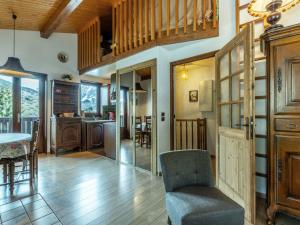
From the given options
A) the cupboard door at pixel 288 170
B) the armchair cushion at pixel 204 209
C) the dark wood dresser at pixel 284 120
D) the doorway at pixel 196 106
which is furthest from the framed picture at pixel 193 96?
the armchair cushion at pixel 204 209

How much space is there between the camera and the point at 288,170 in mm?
1916

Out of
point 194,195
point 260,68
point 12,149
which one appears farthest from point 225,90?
point 12,149

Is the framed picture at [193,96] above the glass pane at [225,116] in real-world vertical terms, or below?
above

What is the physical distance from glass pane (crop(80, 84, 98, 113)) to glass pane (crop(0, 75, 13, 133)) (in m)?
2.00

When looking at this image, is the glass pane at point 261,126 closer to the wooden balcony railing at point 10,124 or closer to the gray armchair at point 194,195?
the gray armchair at point 194,195

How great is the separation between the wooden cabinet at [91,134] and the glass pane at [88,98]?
83cm

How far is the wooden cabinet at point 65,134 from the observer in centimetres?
523

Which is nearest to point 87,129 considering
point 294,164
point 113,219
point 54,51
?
point 54,51

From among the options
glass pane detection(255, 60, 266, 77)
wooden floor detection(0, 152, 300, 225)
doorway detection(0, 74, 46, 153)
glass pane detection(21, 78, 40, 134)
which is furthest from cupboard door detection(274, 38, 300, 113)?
glass pane detection(21, 78, 40, 134)

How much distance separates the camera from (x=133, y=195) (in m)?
2.75

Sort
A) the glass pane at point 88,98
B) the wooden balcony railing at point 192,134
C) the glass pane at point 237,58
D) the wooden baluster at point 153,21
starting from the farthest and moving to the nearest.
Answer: the glass pane at point 88,98 < the wooden balcony railing at point 192,134 < the wooden baluster at point 153,21 < the glass pane at point 237,58

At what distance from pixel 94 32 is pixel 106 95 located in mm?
2383

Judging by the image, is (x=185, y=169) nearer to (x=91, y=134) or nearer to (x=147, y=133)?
(x=147, y=133)

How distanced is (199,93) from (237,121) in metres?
2.91
